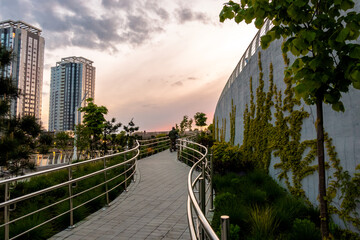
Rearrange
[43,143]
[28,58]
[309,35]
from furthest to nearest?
[28,58], [43,143], [309,35]

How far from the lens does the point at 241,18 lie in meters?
3.55

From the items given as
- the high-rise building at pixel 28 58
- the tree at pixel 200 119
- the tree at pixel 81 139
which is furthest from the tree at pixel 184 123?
the high-rise building at pixel 28 58

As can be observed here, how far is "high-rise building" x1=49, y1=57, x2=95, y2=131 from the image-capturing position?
98519 mm

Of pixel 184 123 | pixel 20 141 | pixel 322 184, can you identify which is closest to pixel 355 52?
pixel 322 184

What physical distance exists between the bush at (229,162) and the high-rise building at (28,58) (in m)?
115

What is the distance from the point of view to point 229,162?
9844 millimetres

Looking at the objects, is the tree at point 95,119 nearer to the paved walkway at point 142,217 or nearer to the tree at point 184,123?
the paved walkway at point 142,217

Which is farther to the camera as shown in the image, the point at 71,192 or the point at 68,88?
the point at 68,88

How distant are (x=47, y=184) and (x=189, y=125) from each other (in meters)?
49.1

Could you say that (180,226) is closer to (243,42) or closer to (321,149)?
(321,149)

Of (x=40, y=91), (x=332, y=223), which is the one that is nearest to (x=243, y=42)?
(x=332, y=223)

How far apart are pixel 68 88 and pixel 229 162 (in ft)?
338

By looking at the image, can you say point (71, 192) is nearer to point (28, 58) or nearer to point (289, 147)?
point (289, 147)

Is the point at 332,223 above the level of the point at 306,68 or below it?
below
